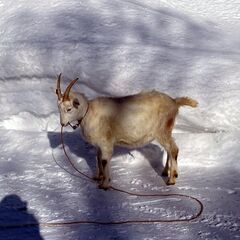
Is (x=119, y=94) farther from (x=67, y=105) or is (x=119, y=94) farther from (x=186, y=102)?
(x=67, y=105)

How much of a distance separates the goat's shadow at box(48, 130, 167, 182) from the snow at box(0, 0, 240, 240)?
0.04 feet

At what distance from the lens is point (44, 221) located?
5.25 meters

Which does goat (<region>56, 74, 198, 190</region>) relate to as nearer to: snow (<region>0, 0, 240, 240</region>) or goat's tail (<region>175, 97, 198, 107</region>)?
goat's tail (<region>175, 97, 198, 107</region>)

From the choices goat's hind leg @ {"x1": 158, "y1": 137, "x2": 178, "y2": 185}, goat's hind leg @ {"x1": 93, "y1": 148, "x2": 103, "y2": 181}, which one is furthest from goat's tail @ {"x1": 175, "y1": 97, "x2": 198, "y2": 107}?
goat's hind leg @ {"x1": 93, "y1": 148, "x2": 103, "y2": 181}

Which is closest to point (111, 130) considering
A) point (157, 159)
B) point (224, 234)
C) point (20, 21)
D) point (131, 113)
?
point (131, 113)

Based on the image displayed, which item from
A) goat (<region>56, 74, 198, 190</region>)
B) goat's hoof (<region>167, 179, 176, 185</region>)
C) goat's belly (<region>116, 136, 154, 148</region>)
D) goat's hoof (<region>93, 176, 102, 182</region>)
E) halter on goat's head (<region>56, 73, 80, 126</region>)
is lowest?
goat's hoof (<region>93, 176, 102, 182</region>)

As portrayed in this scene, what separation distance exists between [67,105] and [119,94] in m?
1.90

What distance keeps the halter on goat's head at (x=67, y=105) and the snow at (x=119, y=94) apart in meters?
0.82

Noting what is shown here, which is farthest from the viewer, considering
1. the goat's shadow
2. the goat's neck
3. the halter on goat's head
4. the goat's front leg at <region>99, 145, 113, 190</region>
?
the goat's shadow

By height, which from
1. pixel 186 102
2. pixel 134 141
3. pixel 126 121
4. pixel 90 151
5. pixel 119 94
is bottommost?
pixel 90 151

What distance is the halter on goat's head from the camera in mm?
5656

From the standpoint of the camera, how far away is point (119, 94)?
7.48 m

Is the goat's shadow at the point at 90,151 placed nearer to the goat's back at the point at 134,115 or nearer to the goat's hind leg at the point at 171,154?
the goat's hind leg at the point at 171,154

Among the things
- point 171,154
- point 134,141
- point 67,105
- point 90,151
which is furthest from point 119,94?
point 67,105
